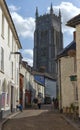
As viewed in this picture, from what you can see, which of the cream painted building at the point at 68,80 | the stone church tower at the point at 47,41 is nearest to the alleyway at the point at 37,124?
the cream painted building at the point at 68,80

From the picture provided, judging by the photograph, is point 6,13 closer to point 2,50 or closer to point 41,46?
point 2,50

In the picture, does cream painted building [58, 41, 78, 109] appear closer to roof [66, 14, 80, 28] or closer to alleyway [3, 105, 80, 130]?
alleyway [3, 105, 80, 130]

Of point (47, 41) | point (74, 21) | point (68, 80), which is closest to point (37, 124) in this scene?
point (74, 21)

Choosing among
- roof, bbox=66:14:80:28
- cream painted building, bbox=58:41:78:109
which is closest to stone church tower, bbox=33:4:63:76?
cream painted building, bbox=58:41:78:109

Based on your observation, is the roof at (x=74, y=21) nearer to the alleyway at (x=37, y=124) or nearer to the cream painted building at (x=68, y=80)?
the cream painted building at (x=68, y=80)

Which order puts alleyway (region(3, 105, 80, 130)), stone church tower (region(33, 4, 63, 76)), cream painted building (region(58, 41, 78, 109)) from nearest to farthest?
1. alleyway (region(3, 105, 80, 130))
2. cream painted building (region(58, 41, 78, 109))
3. stone church tower (region(33, 4, 63, 76))

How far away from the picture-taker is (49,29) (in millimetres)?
138875

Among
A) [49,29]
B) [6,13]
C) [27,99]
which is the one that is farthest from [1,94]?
[49,29]

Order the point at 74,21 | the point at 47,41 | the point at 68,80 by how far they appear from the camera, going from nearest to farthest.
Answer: the point at 74,21 → the point at 68,80 → the point at 47,41

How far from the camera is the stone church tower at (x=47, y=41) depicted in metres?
131

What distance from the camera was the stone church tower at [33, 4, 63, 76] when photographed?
131 meters

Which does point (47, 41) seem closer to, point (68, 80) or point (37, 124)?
point (68, 80)

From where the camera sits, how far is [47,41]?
13538 centimetres

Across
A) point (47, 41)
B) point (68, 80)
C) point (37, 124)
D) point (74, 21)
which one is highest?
point (47, 41)
